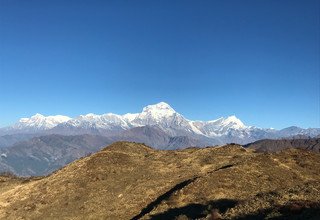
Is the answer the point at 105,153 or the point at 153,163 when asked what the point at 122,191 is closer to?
the point at 153,163

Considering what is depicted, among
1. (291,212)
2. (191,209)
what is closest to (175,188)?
(191,209)

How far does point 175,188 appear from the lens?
172ft

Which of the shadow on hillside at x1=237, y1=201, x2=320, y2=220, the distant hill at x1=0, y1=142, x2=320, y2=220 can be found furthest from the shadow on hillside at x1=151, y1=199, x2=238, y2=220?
the shadow on hillside at x1=237, y1=201, x2=320, y2=220

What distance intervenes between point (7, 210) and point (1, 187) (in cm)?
2064

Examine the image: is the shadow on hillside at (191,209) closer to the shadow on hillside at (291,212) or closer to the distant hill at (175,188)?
the distant hill at (175,188)

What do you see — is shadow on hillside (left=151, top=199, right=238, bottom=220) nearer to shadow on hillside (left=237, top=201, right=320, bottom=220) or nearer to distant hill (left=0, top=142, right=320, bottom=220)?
distant hill (left=0, top=142, right=320, bottom=220)

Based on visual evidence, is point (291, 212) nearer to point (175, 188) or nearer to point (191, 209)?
point (191, 209)

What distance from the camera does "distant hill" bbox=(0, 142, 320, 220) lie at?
38350mm

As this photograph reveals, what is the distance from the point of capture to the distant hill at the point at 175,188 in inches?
1510

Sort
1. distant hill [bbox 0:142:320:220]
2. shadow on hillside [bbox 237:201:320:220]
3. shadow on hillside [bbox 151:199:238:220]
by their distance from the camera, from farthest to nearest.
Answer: shadow on hillside [bbox 151:199:238:220], distant hill [bbox 0:142:320:220], shadow on hillside [bbox 237:201:320:220]

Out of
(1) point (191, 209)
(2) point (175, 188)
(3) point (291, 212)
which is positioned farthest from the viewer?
(2) point (175, 188)

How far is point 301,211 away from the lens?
30.0 meters

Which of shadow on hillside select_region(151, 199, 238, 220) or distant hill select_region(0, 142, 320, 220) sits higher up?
distant hill select_region(0, 142, 320, 220)

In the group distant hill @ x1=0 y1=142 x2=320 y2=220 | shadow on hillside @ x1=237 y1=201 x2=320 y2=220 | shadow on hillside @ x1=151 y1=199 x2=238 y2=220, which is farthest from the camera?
shadow on hillside @ x1=151 y1=199 x2=238 y2=220
